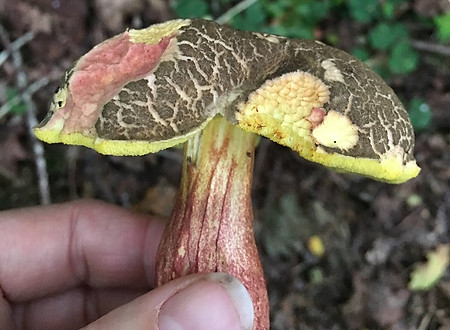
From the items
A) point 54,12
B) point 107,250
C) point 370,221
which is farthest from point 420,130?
point 54,12

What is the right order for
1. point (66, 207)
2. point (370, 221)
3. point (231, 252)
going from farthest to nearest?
1. point (370, 221)
2. point (66, 207)
3. point (231, 252)

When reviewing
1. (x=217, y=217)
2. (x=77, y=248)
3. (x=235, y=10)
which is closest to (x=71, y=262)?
(x=77, y=248)

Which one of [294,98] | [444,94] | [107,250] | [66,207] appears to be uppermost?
[294,98]

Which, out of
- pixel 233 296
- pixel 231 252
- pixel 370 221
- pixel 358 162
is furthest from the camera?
pixel 370 221

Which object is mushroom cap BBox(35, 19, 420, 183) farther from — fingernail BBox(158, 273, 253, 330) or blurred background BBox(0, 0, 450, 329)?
blurred background BBox(0, 0, 450, 329)

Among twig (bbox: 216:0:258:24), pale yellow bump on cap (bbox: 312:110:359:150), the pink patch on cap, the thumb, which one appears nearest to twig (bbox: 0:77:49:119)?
twig (bbox: 216:0:258:24)

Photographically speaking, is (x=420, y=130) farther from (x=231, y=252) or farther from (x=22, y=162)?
(x=22, y=162)
